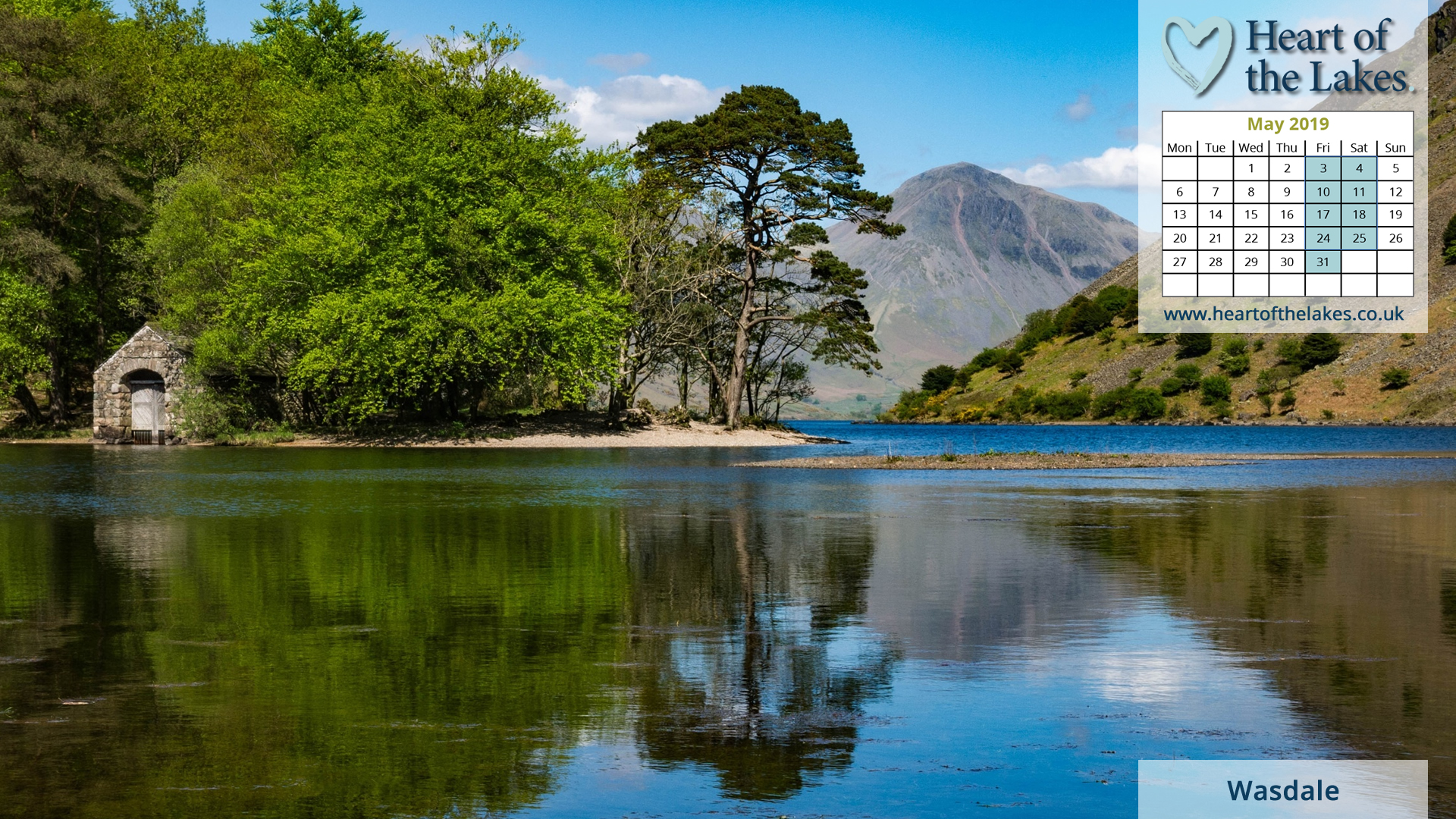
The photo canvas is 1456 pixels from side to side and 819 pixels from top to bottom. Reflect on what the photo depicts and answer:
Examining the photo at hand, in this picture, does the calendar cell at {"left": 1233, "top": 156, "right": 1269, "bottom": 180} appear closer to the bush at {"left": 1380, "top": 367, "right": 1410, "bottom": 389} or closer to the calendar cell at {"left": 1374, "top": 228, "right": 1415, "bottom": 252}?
the calendar cell at {"left": 1374, "top": 228, "right": 1415, "bottom": 252}

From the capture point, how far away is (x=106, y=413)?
6581 cm

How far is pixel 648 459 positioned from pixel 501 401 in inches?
1054

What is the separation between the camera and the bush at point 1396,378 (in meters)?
128

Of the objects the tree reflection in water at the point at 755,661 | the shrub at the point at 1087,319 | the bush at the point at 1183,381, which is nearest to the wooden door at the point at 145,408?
the tree reflection in water at the point at 755,661

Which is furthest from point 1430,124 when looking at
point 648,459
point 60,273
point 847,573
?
point 847,573

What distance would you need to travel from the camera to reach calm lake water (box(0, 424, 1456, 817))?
770 centimetres

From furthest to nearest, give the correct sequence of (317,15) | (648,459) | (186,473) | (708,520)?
(317,15)
(648,459)
(186,473)
(708,520)

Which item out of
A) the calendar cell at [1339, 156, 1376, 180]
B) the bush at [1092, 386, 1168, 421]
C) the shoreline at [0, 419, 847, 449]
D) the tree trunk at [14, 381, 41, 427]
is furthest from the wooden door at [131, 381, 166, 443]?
the calendar cell at [1339, 156, 1376, 180]

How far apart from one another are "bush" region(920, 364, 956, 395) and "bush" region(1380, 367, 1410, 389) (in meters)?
69.2

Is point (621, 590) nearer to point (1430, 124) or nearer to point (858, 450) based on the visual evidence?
point (858, 450)

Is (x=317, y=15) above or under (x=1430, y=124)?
under

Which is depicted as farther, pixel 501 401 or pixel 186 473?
pixel 501 401

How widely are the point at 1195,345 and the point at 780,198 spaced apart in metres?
98.7

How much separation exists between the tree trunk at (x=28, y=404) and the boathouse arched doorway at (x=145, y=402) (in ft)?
29.5
